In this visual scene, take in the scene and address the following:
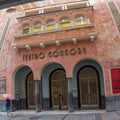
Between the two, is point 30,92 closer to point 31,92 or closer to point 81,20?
point 31,92

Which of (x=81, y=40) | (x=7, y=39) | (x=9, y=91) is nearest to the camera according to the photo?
(x=81, y=40)

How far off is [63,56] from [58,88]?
12.9 ft

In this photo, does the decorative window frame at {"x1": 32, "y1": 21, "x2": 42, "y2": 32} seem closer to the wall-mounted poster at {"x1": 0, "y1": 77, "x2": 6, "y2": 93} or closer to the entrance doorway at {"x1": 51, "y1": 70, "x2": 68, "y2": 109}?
the entrance doorway at {"x1": 51, "y1": 70, "x2": 68, "y2": 109}

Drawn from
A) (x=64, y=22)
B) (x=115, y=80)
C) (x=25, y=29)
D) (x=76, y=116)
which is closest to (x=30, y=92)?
(x=25, y=29)

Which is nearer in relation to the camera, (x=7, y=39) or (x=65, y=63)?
(x=65, y=63)

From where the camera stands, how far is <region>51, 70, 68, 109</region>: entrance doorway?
21609 mm

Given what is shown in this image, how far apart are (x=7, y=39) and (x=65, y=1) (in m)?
6.22

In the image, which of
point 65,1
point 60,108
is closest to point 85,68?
point 60,108

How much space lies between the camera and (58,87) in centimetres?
2191

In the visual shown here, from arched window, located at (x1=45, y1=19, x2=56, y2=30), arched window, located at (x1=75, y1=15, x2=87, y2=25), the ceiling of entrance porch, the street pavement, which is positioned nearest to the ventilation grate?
arched window, located at (x1=75, y1=15, x2=87, y2=25)

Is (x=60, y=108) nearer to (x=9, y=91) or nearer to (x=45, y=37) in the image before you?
(x=9, y=91)

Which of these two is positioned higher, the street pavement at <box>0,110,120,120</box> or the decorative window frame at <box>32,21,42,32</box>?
the decorative window frame at <box>32,21,42,32</box>

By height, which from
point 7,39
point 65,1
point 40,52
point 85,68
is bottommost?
point 85,68

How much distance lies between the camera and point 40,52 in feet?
65.8
